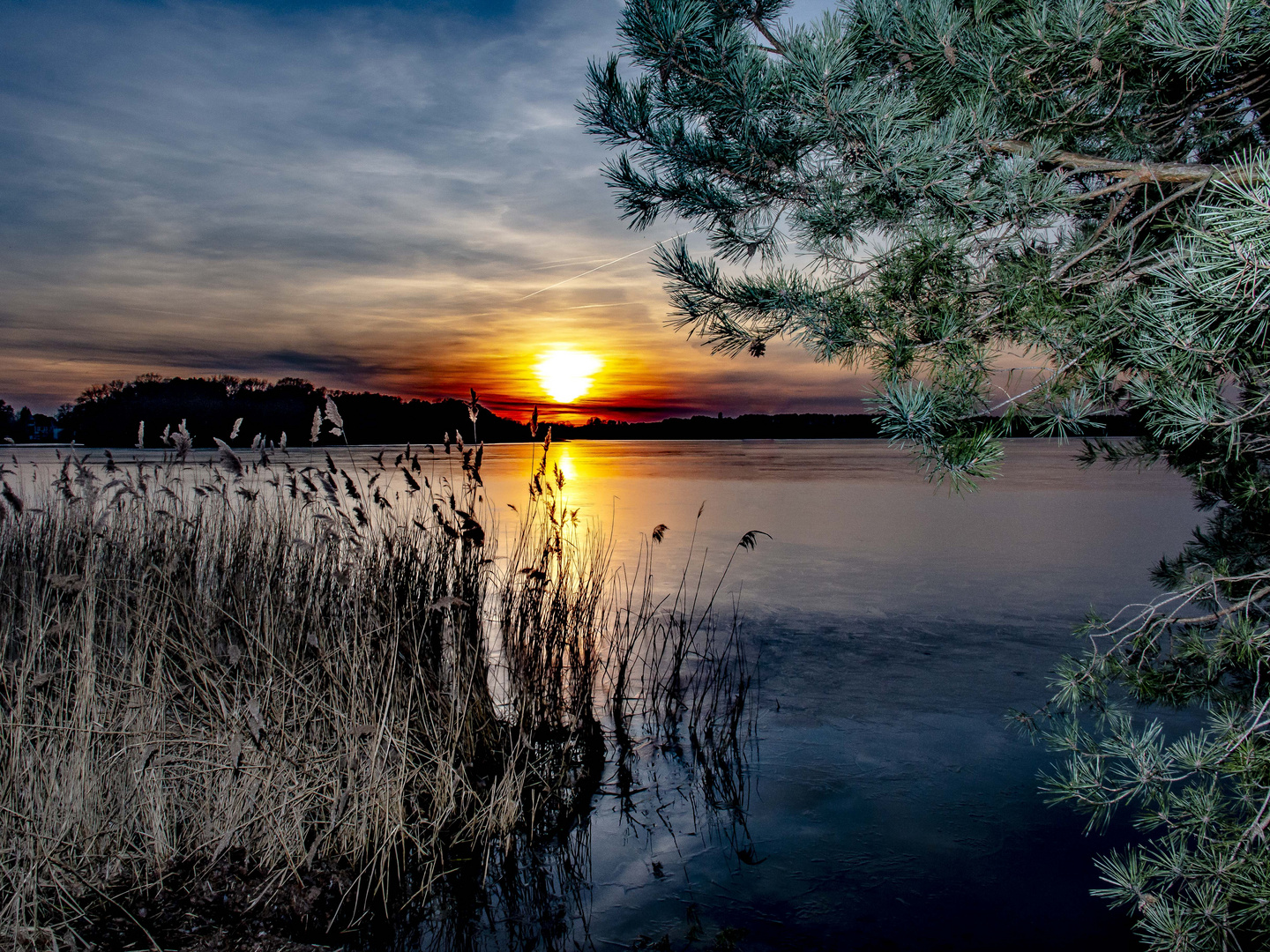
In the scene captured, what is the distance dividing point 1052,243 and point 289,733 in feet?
10.6

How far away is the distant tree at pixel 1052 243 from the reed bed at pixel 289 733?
1.67 metres

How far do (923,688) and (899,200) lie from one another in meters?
3.57

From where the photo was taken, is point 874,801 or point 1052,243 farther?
point 874,801

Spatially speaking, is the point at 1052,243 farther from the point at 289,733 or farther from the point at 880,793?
the point at 289,733

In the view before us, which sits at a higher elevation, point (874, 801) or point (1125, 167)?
point (1125, 167)

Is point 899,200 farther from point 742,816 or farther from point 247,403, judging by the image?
point 247,403

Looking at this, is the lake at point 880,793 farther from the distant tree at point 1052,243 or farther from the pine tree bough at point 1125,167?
the pine tree bough at point 1125,167

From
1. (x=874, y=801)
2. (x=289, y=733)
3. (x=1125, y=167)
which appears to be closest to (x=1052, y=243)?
(x=1125, y=167)

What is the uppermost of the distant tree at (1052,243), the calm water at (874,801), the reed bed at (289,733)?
the distant tree at (1052,243)

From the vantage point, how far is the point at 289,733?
2832 mm

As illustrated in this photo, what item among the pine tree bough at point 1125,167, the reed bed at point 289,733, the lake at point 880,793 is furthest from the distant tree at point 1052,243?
the reed bed at point 289,733

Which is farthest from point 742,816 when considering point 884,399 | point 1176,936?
point 884,399

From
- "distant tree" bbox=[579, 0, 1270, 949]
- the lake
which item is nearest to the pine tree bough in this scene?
"distant tree" bbox=[579, 0, 1270, 949]

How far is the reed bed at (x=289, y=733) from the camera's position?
96.7 inches
